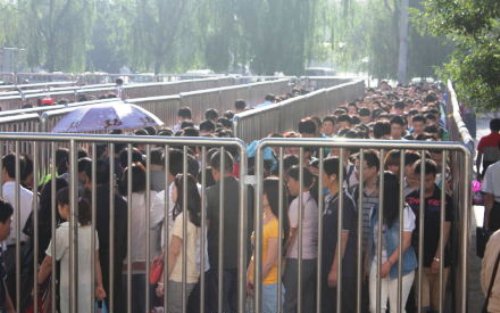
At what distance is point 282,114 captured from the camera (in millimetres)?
17172

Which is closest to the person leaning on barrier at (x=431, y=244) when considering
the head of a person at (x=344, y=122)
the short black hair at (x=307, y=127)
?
the short black hair at (x=307, y=127)

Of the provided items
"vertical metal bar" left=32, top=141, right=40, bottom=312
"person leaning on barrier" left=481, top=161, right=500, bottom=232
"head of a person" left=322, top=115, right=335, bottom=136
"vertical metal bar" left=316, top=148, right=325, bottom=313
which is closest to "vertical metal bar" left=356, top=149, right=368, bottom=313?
"vertical metal bar" left=316, top=148, right=325, bottom=313

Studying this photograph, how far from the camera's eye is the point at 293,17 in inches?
2090

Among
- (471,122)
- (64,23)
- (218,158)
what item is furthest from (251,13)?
(218,158)

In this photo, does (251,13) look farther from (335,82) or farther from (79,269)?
(79,269)

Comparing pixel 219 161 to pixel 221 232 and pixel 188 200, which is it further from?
pixel 221 232

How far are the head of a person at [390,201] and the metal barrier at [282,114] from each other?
6168 mm

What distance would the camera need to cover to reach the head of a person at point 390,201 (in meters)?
6.32

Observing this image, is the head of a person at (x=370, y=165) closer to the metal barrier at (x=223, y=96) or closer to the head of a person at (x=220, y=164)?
the head of a person at (x=220, y=164)

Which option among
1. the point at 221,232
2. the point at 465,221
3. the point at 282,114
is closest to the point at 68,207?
the point at 221,232

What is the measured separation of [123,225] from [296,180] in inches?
43.7

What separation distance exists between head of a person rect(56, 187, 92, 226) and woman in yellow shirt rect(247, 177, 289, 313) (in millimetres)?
1059

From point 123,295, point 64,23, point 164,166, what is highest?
point 64,23

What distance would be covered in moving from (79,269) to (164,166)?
0.85 metres
